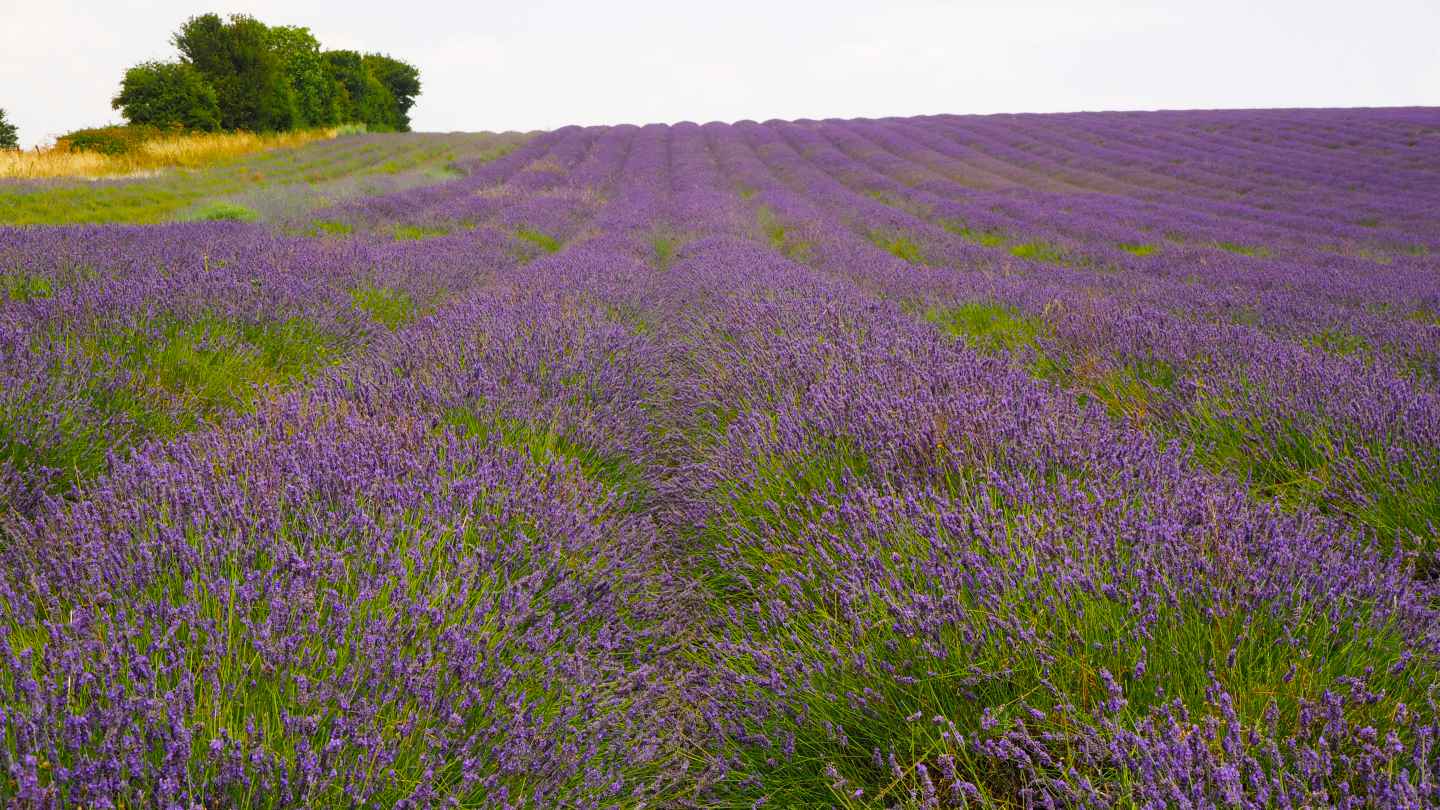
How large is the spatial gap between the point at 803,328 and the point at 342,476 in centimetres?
264

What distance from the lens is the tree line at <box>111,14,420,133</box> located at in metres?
23.7

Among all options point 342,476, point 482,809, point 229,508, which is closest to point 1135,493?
point 482,809

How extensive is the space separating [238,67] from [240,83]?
0.68m

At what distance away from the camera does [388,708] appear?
4.64 feet

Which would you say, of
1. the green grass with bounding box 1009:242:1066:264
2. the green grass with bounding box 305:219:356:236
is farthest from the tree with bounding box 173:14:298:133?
the green grass with bounding box 1009:242:1066:264

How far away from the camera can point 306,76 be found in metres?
32.1

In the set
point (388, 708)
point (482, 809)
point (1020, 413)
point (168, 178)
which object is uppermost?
point (168, 178)

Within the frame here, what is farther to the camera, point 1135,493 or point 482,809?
point 1135,493

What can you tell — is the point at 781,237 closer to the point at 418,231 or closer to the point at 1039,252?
the point at 1039,252

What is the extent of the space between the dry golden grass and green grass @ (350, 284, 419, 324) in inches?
562

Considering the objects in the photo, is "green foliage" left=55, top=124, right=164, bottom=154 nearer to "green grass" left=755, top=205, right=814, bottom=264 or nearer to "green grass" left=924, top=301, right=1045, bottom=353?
"green grass" left=755, top=205, right=814, bottom=264

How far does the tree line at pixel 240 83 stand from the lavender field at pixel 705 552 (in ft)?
77.5

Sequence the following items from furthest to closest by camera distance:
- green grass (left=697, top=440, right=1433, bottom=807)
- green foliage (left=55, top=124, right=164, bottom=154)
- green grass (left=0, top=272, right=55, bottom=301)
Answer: green foliage (left=55, top=124, right=164, bottom=154), green grass (left=0, top=272, right=55, bottom=301), green grass (left=697, top=440, right=1433, bottom=807)

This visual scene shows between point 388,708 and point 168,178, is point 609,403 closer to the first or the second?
point 388,708
